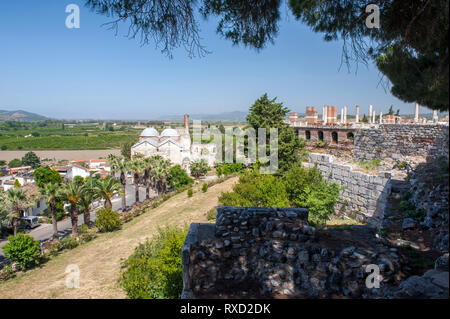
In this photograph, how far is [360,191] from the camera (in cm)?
1138

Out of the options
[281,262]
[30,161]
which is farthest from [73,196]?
[30,161]

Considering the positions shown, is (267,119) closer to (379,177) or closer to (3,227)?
(379,177)

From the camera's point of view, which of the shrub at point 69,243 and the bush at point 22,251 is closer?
the bush at point 22,251

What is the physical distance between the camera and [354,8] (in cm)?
486

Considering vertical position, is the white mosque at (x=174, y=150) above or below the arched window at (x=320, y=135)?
below

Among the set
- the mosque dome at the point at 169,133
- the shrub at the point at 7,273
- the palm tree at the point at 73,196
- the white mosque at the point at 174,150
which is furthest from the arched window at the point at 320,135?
the mosque dome at the point at 169,133

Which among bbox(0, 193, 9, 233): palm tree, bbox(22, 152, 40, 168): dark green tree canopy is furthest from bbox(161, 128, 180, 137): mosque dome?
bbox(22, 152, 40, 168): dark green tree canopy

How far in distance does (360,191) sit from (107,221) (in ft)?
58.3

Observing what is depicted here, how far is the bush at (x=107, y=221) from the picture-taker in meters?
21.0

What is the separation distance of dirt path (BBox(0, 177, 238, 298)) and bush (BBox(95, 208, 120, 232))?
72cm

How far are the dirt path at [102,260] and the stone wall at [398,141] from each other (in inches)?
390

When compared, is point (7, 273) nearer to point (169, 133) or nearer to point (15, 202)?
point (15, 202)

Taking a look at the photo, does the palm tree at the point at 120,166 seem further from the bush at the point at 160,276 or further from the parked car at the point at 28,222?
the bush at the point at 160,276
